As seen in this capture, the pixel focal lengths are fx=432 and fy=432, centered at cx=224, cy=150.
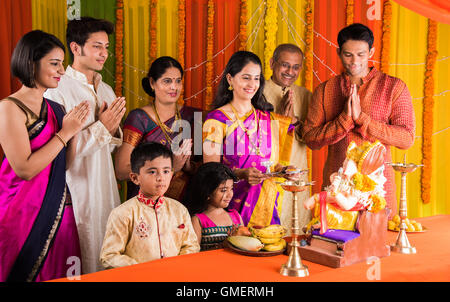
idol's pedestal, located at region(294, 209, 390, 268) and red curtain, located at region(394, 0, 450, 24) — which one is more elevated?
red curtain, located at region(394, 0, 450, 24)

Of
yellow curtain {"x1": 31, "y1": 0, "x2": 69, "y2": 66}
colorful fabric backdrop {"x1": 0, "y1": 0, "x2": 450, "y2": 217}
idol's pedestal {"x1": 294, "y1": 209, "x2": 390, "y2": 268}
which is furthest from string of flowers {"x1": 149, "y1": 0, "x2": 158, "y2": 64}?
idol's pedestal {"x1": 294, "y1": 209, "x2": 390, "y2": 268}

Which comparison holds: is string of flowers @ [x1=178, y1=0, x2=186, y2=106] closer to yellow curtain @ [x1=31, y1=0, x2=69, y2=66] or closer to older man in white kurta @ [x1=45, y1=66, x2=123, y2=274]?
yellow curtain @ [x1=31, y1=0, x2=69, y2=66]

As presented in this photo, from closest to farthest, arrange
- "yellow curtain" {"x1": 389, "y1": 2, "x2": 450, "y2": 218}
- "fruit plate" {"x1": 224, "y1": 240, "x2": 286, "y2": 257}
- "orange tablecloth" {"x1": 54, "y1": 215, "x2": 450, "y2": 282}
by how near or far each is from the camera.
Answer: "orange tablecloth" {"x1": 54, "y1": 215, "x2": 450, "y2": 282}, "fruit plate" {"x1": 224, "y1": 240, "x2": 286, "y2": 257}, "yellow curtain" {"x1": 389, "y1": 2, "x2": 450, "y2": 218}

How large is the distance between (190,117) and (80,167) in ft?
2.91

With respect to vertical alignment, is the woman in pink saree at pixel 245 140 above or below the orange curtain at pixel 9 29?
below

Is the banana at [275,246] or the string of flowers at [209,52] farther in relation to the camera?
the string of flowers at [209,52]

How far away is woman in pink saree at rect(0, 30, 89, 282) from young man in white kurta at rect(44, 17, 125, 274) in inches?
A: 13.8

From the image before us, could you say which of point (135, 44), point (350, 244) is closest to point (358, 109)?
point (350, 244)

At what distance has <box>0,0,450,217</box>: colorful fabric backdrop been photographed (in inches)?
161

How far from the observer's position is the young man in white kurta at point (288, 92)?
131 inches

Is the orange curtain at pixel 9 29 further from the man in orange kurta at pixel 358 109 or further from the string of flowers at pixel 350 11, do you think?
the string of flowers at pixel 350 11

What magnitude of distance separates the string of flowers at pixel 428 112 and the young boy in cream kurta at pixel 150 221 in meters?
3.21

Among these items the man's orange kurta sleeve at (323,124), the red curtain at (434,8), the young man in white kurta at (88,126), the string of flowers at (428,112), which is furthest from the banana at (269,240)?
the string of flowers at (428,112)
